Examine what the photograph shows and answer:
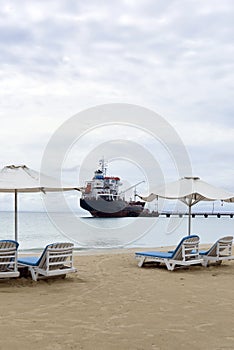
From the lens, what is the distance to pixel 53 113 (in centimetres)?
1703

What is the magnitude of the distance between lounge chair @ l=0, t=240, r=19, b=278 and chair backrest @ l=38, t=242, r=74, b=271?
44 centimetres

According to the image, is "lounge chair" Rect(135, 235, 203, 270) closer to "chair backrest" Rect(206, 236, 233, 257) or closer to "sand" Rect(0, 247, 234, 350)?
"sand" Rect(0, 247, 234, 350)

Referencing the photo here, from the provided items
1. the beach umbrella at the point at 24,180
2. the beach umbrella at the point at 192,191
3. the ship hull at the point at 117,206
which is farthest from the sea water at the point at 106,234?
the beach umbrella at the point at 24,180

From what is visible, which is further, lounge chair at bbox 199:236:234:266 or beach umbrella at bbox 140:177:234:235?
beach umbrella at bbox 140:177:234:235

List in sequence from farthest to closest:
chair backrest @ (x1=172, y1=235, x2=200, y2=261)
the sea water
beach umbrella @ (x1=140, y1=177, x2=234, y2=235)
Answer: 1. the sea water
2. beach umbrella @ (x1=140, y1=177, x2=234, y2=235)
3. chair backrest @ (x1=172, y1=235, x2=200, y2=261)

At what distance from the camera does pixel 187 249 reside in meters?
8.59

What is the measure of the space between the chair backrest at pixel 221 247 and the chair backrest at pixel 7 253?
4.37 m

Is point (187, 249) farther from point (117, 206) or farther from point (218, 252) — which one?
Answer: point (117, 206)

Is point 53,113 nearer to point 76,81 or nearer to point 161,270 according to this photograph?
point 76,81

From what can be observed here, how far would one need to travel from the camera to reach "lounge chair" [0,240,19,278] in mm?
6699

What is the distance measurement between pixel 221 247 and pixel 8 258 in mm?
4678

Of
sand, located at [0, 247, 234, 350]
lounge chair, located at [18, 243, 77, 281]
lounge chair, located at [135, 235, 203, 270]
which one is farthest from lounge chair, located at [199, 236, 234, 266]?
lounge chair, located at [18, 243, 77, 281]

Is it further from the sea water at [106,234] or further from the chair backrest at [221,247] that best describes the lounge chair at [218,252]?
the sea water at [106,234]

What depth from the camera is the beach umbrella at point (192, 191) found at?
9.55 metres
